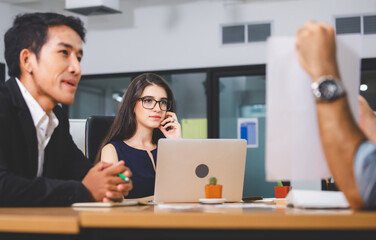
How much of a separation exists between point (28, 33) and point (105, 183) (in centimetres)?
59

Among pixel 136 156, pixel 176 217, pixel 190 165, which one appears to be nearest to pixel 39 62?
pixel 190 165

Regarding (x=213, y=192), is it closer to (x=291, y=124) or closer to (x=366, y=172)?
(x=291, y=124)

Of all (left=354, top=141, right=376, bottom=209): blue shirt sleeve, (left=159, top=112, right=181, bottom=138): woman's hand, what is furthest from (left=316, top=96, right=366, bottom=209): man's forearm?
(left=159, top=112, right=181, bottom=138): woman's hand

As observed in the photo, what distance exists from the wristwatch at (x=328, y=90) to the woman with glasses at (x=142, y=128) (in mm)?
1792

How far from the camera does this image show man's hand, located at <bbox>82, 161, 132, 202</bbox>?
1478mm

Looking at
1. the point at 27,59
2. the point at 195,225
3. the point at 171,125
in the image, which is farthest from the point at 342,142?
the point at 171,125

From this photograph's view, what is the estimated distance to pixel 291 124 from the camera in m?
1.11

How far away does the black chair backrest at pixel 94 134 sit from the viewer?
Result: 8.78ft

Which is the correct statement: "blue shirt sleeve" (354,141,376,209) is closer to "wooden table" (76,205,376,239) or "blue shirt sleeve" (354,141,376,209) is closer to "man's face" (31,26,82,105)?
"wooden table" (76,205,376,239)

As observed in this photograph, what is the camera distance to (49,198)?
137cm

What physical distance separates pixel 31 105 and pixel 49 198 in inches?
14.4

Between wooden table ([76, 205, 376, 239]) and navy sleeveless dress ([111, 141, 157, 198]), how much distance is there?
170 centimetres

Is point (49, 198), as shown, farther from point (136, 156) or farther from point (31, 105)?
point (136, 156)

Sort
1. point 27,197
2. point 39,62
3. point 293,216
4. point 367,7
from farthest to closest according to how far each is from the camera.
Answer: point 367,7 → point 39,62 → point 27,197 → point 293,216
